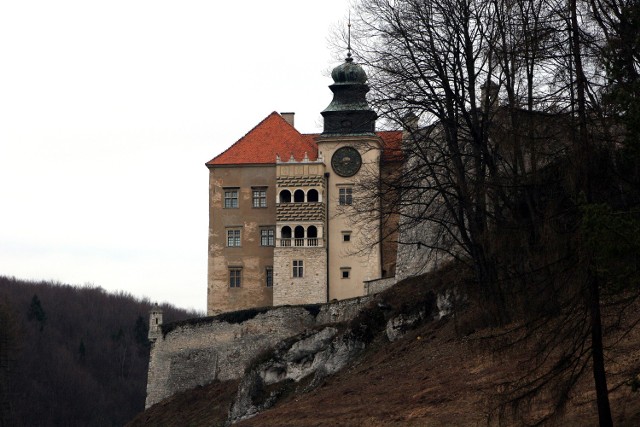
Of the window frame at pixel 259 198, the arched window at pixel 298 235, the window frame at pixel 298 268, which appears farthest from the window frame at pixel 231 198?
the window frame at pixel 298 268

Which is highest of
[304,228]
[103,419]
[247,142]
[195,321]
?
[247,142]

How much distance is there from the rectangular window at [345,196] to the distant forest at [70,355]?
49359 millimetres

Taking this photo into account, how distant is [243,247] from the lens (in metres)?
58.0

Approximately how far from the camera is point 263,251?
57.8m

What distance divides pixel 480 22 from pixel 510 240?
824 cm

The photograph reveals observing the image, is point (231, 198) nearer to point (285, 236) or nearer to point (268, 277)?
point (285, 236)

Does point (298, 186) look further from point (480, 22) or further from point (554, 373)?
point (554, 373)

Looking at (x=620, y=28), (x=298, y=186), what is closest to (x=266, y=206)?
(x=298, y=186)

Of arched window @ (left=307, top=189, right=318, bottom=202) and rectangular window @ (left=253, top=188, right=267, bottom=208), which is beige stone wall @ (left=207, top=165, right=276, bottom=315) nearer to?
rectangular window @ (left=253, top=188, right=267, bottom=208)

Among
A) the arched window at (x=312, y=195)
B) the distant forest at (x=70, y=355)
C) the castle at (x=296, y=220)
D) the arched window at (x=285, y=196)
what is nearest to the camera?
the castle at (x=296, y=220)

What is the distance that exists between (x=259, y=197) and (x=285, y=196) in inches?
58.6

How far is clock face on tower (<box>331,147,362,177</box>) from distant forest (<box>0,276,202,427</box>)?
49.9 metres

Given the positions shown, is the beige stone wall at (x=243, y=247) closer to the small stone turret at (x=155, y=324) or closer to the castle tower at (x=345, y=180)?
the small stone turret at (x=155, y=324)

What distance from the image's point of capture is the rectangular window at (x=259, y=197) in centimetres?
5812
